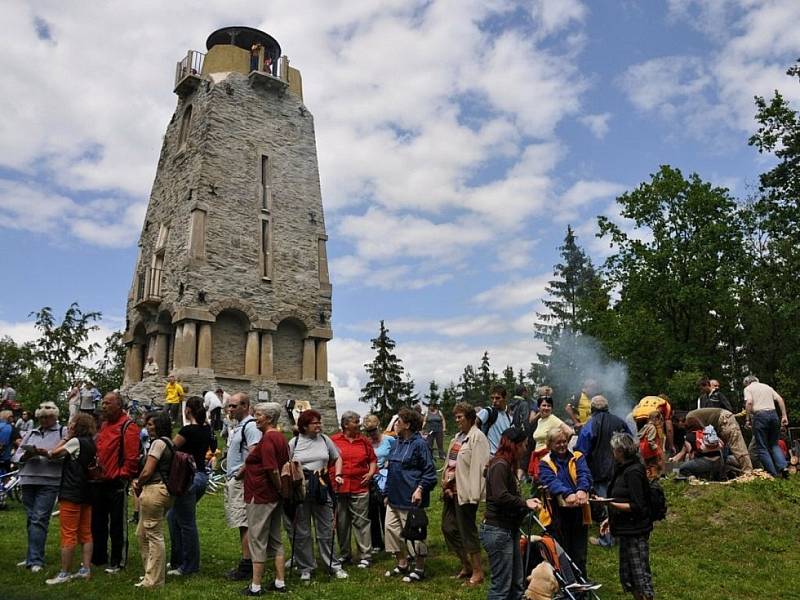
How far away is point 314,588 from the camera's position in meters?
6.88

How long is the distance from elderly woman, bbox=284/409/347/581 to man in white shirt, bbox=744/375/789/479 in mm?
6802

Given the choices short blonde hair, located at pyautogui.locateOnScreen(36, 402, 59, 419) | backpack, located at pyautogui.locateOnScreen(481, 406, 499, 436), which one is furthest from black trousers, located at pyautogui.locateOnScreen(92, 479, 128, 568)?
backpack, located at pyautogui.locateOnScreen(481, 406, 499, 436)

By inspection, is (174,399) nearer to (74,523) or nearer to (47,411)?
(47,411)

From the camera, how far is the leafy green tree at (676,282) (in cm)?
2783

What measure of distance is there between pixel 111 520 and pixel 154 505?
1.43 meters

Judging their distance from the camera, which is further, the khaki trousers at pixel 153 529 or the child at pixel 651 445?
the child at pixel 651 445

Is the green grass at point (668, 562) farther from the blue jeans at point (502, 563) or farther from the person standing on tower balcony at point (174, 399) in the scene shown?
the person standing on tower balcony at point (174, 399)

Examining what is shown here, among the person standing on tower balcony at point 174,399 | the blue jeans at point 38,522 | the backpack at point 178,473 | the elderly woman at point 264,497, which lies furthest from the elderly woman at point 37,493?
the person standing on tower balcony at point 174,399

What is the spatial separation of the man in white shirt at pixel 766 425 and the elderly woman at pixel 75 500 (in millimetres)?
9402

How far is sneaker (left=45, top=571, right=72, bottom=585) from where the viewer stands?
23.0 feet

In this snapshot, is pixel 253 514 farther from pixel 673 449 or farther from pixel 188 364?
pixel 188 364

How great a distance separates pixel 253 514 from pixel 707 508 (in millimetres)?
6475

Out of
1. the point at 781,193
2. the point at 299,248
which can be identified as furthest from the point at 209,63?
the point at 781,193

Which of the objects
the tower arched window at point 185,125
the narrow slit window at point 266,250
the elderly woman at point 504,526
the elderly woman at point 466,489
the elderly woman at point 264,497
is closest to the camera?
the elderly woman at point 504,526
